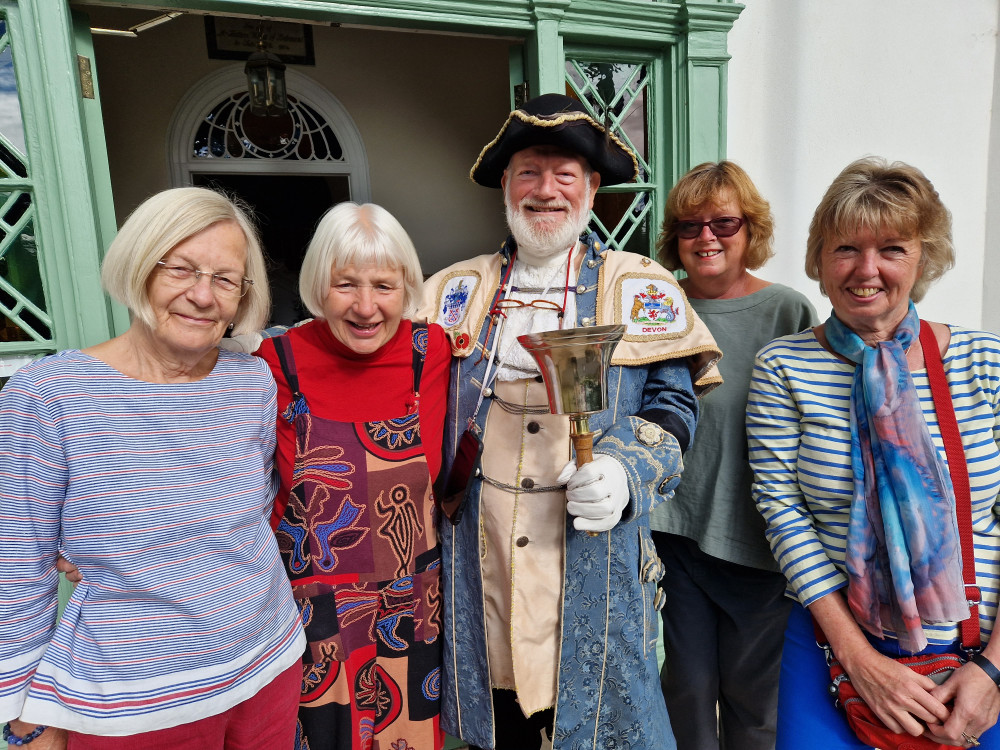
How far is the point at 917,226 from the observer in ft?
5.05

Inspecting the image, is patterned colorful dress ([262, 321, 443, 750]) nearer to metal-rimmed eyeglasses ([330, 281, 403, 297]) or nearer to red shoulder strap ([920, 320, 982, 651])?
metal-rimmed eyeglasses ([330, 281, 403, 297])

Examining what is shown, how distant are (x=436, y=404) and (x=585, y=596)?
0.74 m

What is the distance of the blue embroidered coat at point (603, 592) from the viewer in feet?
5.82

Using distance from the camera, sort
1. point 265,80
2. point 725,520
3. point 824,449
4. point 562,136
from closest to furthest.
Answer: point 824,449
point 562,136
point 725,520
point 265,80

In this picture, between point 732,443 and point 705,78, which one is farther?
point 705,78

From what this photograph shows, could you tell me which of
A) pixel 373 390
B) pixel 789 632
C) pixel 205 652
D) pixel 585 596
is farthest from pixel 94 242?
pixel 789 632

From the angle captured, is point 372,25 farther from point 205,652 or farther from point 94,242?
point 205,652

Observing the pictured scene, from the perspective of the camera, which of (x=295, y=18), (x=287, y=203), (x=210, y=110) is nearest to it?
(x=295, y=18)

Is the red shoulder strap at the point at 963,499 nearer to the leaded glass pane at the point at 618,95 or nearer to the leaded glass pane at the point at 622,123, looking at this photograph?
the leaded glass pane at the point at 622,123

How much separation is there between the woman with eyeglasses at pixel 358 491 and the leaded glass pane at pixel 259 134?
4.52 m

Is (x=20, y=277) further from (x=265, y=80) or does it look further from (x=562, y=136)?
A: (x=265, y=80)

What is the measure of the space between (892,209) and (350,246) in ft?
4.71

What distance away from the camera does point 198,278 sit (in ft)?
4.83

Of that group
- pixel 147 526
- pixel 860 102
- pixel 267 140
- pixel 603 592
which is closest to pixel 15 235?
pixel 147 526
